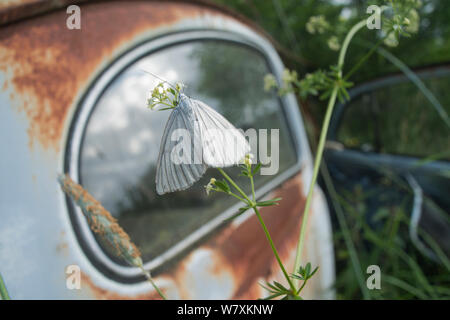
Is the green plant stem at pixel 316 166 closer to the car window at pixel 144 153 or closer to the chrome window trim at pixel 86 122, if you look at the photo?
the car window at pixel 144 153

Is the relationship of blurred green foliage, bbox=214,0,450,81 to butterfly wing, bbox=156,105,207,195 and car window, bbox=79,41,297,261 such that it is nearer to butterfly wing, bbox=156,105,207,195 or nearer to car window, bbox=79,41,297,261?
car window, bbox=79,41,297,261

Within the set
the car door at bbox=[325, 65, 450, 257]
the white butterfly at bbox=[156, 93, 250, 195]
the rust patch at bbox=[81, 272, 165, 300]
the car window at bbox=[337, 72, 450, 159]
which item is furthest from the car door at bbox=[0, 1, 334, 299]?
the car window at bbox=[337, 72, 450, 159]

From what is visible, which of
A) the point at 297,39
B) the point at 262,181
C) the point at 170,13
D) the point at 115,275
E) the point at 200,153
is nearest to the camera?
the point at 200,153

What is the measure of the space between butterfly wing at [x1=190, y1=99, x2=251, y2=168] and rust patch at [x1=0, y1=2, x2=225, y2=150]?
491 mm

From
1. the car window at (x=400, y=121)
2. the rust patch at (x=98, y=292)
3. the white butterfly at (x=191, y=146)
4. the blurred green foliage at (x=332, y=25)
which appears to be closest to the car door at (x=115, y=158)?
the rust patch at (x=98, y=292)

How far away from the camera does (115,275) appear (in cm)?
98

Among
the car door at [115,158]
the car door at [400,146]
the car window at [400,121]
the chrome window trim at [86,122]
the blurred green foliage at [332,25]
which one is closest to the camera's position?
the car door at [115,158]

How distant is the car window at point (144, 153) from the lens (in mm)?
1085

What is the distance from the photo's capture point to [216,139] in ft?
2.03

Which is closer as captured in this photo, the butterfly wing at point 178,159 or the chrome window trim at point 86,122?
the butterfly wing at point 178,159

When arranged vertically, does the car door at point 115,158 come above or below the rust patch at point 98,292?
above
